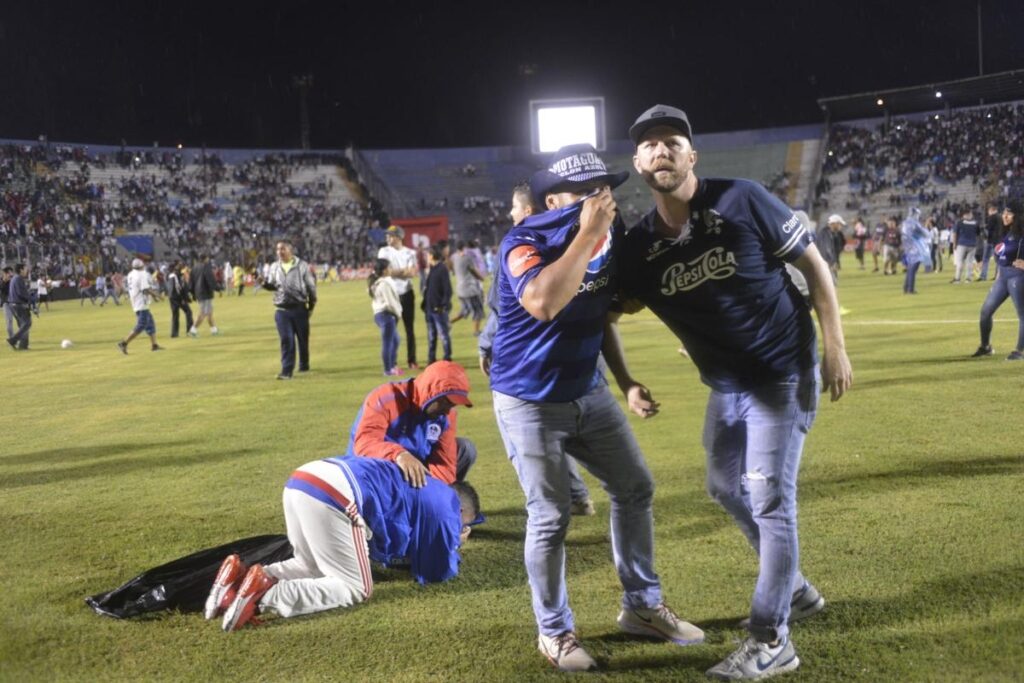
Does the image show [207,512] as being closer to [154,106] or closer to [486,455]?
[486,455]

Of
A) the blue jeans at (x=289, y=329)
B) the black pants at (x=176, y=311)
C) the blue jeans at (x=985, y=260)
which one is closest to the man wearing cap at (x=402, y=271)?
the blue jeans at (x=289, y=329)

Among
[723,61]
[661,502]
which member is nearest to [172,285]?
[661,502]

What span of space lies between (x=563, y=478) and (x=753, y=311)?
1.01m

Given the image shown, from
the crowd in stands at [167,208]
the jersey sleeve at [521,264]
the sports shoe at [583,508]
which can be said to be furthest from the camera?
the crowd in stands at [167,208]

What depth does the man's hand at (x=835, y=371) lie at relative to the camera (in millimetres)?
3469

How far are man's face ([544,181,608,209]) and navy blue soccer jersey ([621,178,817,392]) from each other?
30 cm

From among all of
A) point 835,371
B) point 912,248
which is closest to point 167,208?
point 912,248

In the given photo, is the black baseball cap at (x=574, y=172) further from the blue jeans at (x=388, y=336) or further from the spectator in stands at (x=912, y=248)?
the spectator in stands at (x=912, y=248)

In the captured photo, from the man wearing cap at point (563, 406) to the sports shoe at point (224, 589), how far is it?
1.61m

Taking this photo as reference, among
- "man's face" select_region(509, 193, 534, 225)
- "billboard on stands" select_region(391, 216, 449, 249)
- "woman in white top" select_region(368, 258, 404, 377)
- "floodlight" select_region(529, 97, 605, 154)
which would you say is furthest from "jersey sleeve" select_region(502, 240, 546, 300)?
"billboard on stands" select_region(391, 216, 449, 249)

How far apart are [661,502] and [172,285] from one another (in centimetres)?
1700

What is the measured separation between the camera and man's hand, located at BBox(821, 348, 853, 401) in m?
3.47

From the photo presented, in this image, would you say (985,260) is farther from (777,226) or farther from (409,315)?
(777,226)

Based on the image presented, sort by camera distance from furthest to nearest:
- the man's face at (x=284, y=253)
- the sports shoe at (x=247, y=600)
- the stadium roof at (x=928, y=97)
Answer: the stadium roof at (x=928, y=97) < the man's face at (x=284, y=253) < the sports shoe at (x=247, y=600)
